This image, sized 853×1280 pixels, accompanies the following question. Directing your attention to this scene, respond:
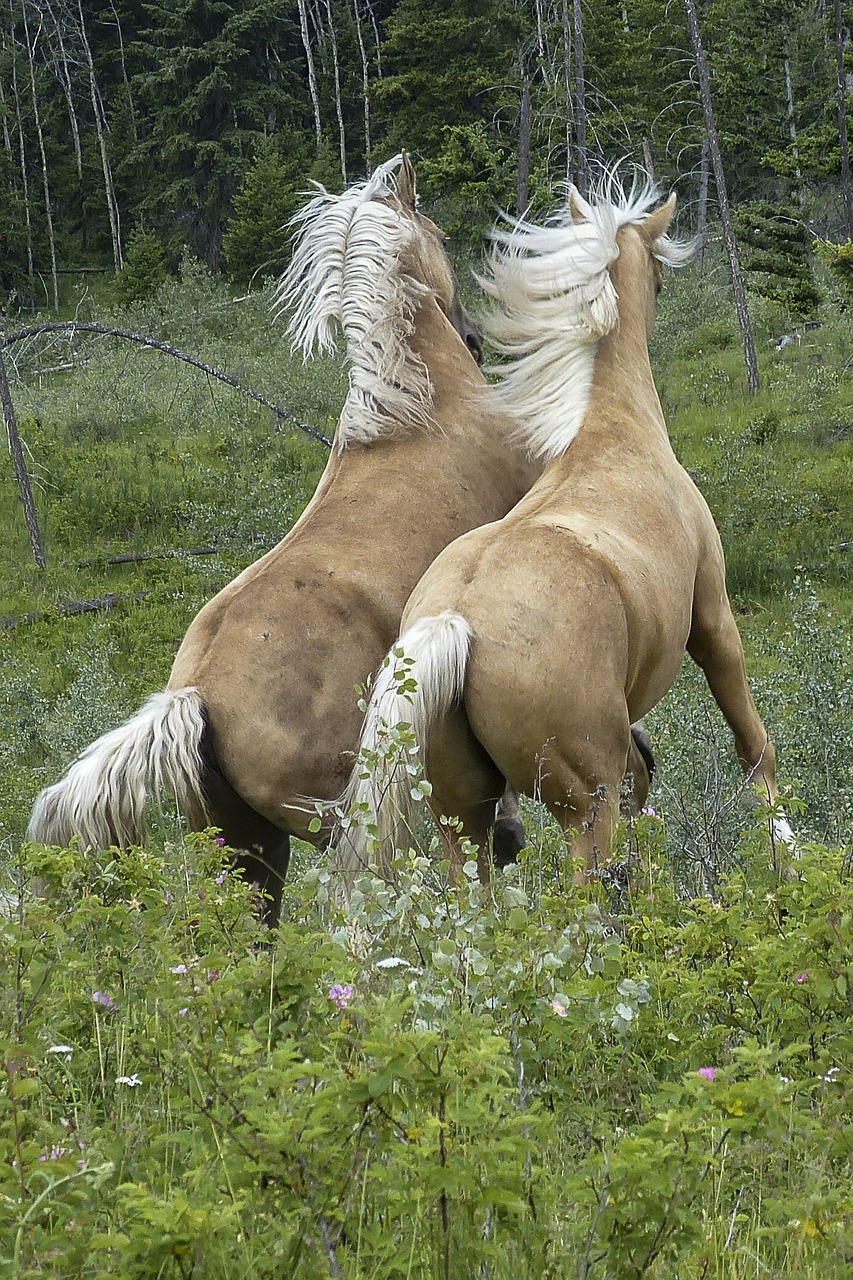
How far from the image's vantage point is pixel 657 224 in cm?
629

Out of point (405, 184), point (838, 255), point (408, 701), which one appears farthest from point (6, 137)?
point (408, 701)

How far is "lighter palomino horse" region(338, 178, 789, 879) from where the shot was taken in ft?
13.2

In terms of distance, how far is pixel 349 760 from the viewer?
4676 millimetres

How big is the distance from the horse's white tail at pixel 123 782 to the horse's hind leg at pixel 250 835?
218 mm

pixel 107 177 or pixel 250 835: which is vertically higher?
pixel 107 177

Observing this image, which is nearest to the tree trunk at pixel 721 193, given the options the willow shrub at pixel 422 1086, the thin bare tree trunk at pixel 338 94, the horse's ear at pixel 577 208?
the horse's ear at pixel 577 208

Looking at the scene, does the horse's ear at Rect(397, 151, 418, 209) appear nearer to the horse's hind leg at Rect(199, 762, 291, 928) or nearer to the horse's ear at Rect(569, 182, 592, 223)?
the horse's ear at Rect(569, 182, 592, 223)

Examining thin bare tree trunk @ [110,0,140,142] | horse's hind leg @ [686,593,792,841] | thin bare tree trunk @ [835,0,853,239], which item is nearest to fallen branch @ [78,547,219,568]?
horse's hind leg @ [686,593,792,841]

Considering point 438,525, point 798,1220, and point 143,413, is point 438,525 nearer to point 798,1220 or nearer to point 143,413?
point 798,1220

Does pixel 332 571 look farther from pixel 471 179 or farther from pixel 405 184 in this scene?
pixel 471 179

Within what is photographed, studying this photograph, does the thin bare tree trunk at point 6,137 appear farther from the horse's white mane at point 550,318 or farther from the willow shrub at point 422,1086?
the willow shrub at point 422,1086

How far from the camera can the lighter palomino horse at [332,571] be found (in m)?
4.47

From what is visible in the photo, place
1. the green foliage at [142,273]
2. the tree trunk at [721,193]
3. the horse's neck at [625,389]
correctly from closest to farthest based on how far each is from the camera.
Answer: the horse's neck at [625,389], the tree trunk at [721,193], the green foliage at [142,273]

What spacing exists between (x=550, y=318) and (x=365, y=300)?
33.7 inches
